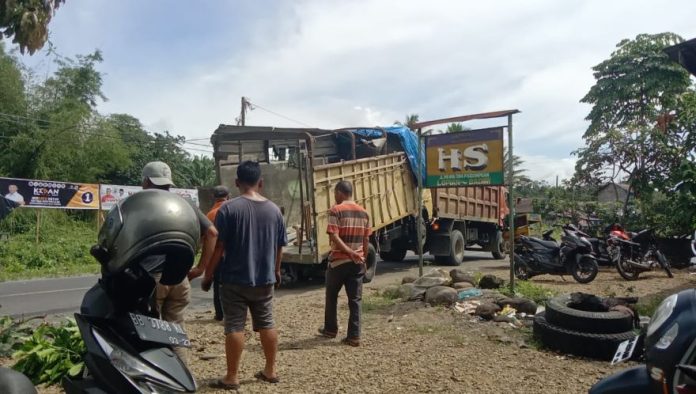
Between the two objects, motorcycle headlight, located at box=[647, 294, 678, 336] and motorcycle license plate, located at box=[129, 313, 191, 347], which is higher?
motorcycle headlight, located at box=[647, 294, 678, 336]

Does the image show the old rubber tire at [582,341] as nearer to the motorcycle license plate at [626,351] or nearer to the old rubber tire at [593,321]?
the old rubber tire at [593,321]

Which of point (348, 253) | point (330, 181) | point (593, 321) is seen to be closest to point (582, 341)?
point (593, 321)

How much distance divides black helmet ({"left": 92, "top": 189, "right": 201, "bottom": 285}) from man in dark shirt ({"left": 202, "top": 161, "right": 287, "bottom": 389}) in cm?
167

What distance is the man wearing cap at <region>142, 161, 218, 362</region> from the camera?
12.5 ft

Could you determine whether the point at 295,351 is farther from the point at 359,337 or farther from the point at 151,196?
the point at 151,196

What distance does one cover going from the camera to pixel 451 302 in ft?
23.1

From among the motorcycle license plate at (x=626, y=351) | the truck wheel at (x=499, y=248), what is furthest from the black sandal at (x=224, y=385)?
the truck wheel at (x=499, y=248)

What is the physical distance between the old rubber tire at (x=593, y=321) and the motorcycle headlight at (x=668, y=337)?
3189mm

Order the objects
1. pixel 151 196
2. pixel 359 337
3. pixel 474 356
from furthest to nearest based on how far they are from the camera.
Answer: pixel 359 337 → pixel 474 356 → pixel 151 196

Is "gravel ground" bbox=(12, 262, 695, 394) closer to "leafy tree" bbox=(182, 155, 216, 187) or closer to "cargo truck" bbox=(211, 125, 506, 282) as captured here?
"cargo truck" bbox=(211, 125, 506, 282)

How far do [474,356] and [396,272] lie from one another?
7.20 metres

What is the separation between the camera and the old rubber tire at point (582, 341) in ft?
15.9

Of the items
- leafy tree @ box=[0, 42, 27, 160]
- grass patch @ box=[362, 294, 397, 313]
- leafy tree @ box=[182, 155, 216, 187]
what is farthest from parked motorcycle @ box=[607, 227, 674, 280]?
leafy tree @ box=[182, 155, 216, 187]

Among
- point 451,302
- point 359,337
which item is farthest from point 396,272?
point 359,337
